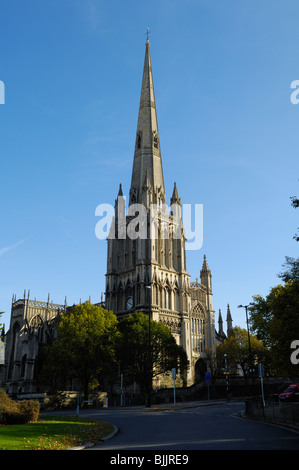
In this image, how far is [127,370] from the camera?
5353 cm

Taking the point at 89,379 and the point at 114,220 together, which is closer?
the point at 89,379

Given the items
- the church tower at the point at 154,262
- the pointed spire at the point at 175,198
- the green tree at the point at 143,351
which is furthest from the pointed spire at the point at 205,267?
the green tree at the point at 143,351

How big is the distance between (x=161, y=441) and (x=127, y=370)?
41.8m

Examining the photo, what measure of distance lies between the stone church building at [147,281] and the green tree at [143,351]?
11.4 m

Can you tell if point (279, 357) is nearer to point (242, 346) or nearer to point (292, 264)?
point (292, 264)

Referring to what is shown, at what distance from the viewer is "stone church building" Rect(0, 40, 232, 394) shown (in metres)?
70.2

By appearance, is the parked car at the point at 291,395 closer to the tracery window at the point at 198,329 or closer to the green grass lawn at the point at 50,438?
the green grass lawn at the point at 50,438

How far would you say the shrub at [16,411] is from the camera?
18828mm

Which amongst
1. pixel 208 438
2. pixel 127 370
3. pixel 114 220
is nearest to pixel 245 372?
pixel 127 370

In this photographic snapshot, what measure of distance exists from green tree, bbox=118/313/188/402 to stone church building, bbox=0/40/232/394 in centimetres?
1139

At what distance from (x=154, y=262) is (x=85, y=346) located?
2167 cm

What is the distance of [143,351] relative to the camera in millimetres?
50844

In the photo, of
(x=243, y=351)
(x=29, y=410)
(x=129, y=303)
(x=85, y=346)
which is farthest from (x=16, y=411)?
(x=243, y=351)
